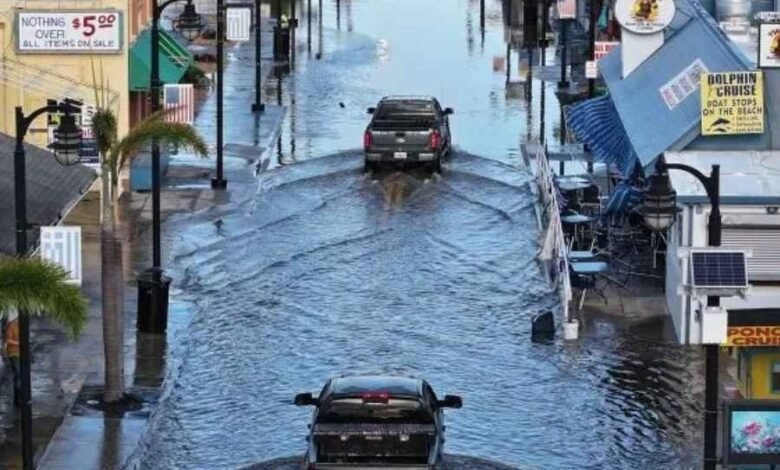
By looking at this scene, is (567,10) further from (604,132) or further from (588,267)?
(588,267)

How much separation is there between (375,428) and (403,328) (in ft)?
33.6

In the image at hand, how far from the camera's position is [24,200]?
90.0 feet

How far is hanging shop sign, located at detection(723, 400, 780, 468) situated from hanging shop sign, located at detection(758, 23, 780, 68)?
11.8 metres

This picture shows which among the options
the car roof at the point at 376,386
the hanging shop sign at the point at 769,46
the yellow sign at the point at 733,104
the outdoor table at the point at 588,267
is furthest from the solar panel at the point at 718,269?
the outdoor table at the point at 588,267

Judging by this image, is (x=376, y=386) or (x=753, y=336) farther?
(x=753, y=336)

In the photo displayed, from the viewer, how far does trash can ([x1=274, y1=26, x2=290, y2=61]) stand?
73.5 meters

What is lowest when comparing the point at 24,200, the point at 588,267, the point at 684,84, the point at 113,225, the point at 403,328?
the point at 403,328

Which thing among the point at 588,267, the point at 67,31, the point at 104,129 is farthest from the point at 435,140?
the point at 104,129

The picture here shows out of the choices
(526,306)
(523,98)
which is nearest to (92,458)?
(526,306)

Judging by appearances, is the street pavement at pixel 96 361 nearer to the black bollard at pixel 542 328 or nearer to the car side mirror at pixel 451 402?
the car side mirror at pixel 451 402

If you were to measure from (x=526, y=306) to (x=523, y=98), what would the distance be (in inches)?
1120

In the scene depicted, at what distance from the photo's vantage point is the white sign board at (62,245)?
103 ft

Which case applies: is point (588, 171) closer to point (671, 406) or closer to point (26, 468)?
point (671, 406)

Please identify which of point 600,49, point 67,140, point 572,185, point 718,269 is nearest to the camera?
point 718,269
